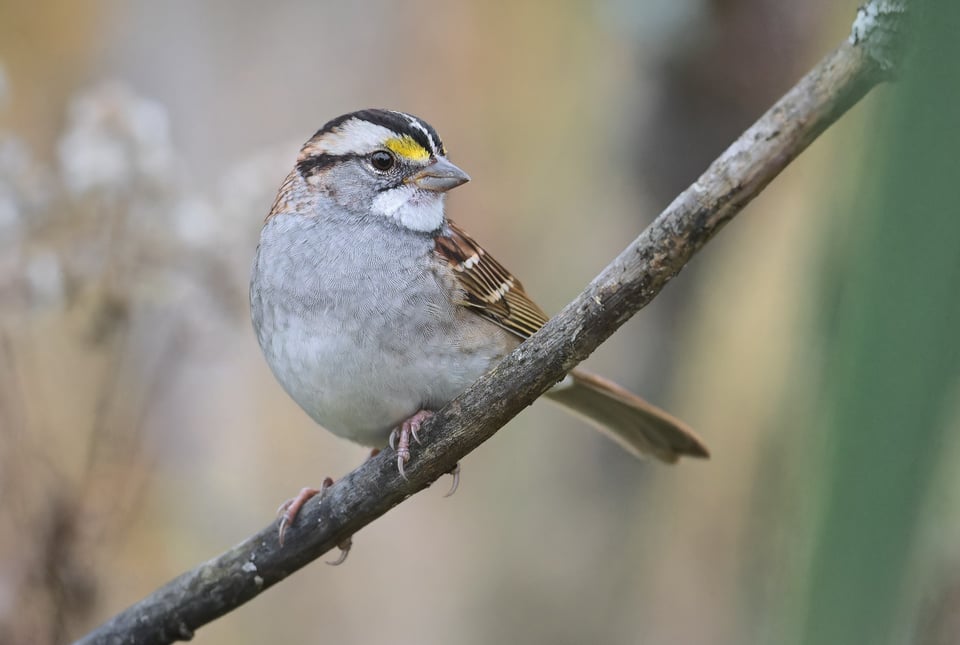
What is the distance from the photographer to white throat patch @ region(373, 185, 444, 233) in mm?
2365

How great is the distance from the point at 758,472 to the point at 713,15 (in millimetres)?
1655

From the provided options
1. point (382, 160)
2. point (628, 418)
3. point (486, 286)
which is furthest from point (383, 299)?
point (628, 418)

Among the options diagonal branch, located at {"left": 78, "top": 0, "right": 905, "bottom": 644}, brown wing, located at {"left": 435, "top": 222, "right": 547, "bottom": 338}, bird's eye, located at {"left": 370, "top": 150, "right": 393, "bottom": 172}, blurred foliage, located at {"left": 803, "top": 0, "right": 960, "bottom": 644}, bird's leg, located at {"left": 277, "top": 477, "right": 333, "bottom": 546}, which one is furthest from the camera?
bird's eye, located at {"left": 370, "top": 150, "right": 393, "bottom": 172}

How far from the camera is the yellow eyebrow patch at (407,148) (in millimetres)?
2406

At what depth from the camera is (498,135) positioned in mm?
5402

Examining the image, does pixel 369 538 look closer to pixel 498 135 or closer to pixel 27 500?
pixel 498 135

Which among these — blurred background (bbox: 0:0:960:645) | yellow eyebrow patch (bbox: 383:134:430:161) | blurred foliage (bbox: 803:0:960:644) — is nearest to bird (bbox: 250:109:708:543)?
yellow eyebrow patch (bbox: 383:134:430:161)

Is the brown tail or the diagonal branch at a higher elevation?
the brown tail

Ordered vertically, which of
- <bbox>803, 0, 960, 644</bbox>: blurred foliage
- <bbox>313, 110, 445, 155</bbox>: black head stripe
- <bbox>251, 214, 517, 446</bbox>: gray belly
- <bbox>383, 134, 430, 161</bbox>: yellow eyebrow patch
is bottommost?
<bbox>803, 0, 960, 644</bbox>: blurred foliage

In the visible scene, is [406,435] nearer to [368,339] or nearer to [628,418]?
[368,339]

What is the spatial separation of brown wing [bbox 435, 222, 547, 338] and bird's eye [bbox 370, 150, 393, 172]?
204 millimetres

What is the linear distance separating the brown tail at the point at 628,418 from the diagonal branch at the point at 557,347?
0.66 m

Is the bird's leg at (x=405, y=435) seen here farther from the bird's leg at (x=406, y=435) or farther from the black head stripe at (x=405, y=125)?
the black head stripe at (x=405, y=125)

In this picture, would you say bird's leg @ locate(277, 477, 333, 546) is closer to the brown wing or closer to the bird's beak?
the brown wing
